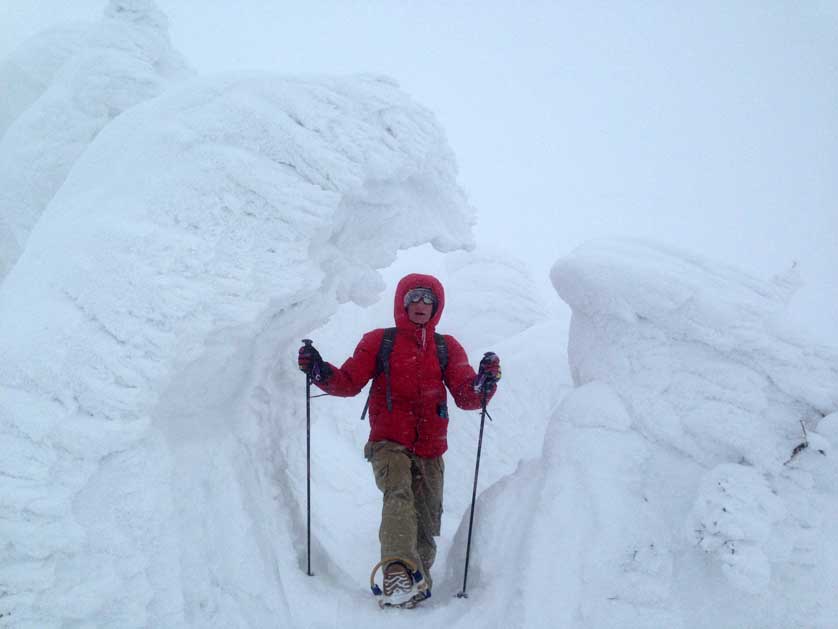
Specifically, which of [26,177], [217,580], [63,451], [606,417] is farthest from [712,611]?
[26,177]

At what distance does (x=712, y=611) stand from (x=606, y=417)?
1184mm

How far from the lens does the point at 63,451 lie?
2.33 meters

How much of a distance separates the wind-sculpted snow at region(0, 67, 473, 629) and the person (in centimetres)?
59

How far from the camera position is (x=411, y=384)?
3.66 m

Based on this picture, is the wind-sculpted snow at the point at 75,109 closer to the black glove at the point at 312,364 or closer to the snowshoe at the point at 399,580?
the black glove at the point at 312,364

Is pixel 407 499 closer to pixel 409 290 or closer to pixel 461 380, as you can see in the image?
pixel 461 380

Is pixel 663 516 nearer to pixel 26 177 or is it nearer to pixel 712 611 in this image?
pixel 712 611

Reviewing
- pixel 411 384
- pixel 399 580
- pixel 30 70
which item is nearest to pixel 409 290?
pixel 411 384

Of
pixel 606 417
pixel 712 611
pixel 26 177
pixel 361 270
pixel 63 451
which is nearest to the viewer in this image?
pixel 63 451

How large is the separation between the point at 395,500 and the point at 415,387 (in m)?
0.79

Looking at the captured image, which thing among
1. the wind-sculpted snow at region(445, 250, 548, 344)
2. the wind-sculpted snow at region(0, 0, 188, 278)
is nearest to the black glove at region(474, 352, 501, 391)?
the wind-sculpted snow at region(0, 0, 188, 278)

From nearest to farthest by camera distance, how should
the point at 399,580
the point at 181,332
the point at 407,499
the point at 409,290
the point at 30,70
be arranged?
the point at 181,332 → the point at 399,580 → the point at 407,499 → the point at 409,290 → the point at 30,70

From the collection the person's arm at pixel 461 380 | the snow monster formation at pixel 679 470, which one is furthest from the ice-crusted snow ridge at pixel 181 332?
the snow monster formation at pixel 679 470

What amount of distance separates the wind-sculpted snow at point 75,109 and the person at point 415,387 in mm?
5266
